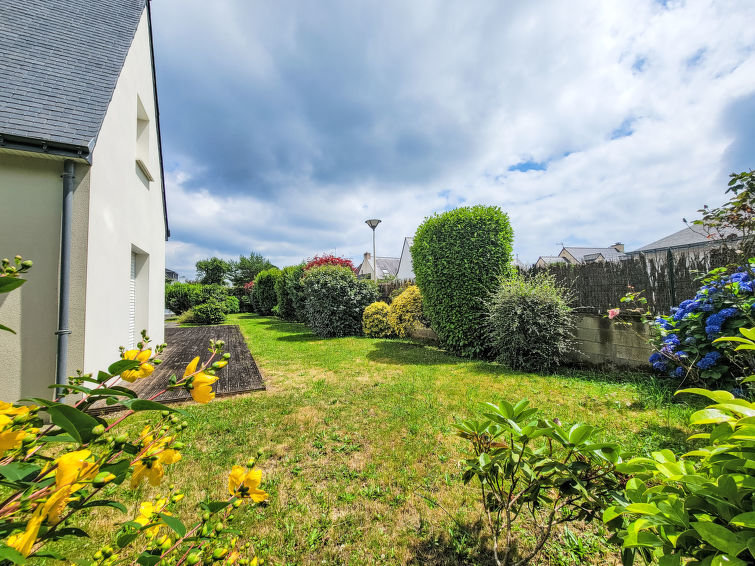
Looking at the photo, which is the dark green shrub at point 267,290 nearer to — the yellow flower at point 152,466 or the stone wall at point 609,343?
the stone wall at point 609,343

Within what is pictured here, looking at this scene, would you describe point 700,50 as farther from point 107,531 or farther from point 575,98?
point 107,531

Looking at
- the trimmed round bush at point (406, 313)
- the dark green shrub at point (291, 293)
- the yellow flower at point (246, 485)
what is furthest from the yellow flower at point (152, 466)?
the dark green shrub at point (291, 293)

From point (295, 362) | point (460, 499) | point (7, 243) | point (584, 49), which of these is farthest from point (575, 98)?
point (7, 243)

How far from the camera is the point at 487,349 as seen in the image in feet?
22.4

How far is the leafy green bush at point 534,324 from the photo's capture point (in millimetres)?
5297

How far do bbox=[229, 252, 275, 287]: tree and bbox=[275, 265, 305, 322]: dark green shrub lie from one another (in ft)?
51.6

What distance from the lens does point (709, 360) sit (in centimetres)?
341

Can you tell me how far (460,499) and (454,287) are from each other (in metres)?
5.13

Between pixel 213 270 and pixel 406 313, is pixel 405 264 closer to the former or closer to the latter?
pixel 213 270

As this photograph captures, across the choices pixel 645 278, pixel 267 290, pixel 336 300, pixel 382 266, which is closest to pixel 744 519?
pixel 645 278

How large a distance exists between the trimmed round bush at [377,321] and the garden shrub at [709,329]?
6794mm

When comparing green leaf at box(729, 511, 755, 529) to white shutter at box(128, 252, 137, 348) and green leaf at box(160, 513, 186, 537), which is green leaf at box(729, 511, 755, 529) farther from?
white shutter at box(128, 252, 137, 348)

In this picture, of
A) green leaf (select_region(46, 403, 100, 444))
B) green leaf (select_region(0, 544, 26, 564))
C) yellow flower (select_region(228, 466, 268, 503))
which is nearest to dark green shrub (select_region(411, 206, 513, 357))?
yellow flower (select_region(228, 466, 268, 503))

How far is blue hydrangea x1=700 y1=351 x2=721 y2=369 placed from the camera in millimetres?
3381
